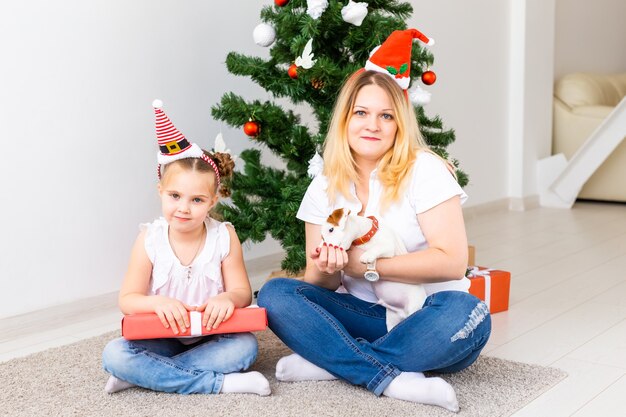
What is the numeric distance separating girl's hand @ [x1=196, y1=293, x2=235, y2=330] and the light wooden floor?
63 cm

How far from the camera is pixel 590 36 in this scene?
5523 mm

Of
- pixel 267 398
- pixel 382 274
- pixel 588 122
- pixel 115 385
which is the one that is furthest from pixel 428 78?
pixel 588 122

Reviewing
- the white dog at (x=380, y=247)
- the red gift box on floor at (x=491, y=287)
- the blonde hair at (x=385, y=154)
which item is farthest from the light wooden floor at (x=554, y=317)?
the blonde hair at (x=385, y=154)

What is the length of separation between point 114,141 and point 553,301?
1492 mm

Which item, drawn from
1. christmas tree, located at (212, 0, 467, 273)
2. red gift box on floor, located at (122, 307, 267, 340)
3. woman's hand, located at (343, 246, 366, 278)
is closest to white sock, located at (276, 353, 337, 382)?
red gift box on floor, located at (122, 307, 267, 340)

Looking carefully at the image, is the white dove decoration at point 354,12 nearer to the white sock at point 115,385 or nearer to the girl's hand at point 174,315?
the girl's hand at point 174,315

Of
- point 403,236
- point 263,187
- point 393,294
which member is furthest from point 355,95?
point 263,187

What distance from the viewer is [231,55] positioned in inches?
97.8

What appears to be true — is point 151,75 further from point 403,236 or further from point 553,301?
point 553,301

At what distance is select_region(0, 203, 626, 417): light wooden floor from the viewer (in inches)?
70.7

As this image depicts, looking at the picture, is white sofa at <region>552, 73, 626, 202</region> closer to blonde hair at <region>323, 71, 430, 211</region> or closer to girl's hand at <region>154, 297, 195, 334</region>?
blonde hair at <region>323, 71, 430, 211</region>

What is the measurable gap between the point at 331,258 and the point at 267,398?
338mm

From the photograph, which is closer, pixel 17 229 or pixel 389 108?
pixel 389 108

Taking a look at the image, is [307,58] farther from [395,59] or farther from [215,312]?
[215,312]
